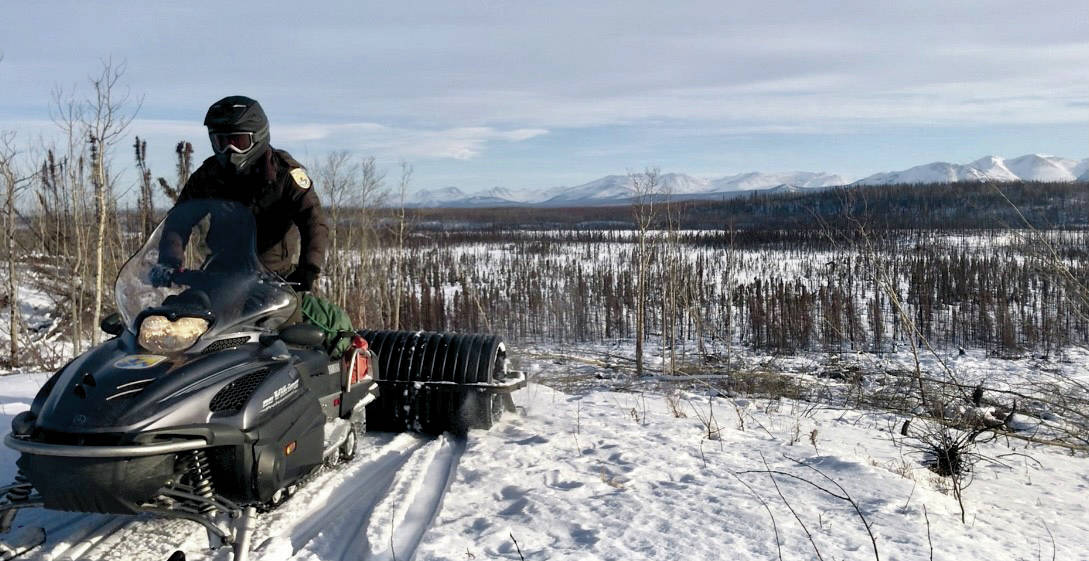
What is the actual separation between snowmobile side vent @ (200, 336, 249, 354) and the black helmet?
3.94ft

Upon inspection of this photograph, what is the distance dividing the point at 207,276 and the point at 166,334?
46 centimetres

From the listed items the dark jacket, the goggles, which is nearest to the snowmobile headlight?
the dark jacket

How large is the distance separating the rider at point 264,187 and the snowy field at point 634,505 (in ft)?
4.05

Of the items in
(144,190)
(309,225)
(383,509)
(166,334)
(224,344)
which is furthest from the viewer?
(144,190)

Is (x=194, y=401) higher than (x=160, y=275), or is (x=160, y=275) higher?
(x=160, y=275)

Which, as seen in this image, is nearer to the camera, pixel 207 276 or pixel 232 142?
pixel 207 276

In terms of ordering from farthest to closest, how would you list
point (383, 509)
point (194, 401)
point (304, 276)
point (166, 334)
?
point (304, 276) < point (383, 509) < point (166, 334) < point (194, 401)

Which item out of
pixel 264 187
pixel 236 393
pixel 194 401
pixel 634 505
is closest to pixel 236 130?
pixel 264 187

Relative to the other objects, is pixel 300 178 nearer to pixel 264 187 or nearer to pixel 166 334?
pixel 264 187

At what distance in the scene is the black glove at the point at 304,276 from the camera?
13.2 feet

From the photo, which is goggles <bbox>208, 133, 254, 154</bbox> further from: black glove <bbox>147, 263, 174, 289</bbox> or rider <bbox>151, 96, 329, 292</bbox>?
black glove <bbox>147, 263, 174, 289</bbox>

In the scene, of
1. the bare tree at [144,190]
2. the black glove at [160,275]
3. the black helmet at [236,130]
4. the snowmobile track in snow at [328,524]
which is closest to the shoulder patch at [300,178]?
the black helmet at [236,130]

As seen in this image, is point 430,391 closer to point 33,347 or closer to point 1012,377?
point 33,347

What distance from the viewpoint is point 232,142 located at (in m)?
4.11
